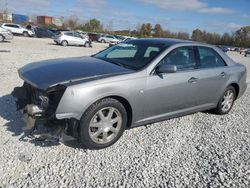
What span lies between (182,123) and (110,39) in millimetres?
41328

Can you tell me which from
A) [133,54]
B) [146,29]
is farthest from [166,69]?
[146,29]

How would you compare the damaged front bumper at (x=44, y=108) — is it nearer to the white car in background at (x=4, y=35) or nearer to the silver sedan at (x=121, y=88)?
the silver sedan at (x=121, y=88)

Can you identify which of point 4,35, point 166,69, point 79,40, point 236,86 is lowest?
point 79,40

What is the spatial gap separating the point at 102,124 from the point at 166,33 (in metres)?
79.3

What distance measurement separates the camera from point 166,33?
3155 inches

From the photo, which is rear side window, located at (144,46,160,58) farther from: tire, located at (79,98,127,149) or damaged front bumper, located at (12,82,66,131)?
damaged front bumper, located at (12,82,66,131)

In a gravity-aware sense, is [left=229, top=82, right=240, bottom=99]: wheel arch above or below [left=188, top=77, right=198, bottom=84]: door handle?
below

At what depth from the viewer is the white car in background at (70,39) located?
2678 cm

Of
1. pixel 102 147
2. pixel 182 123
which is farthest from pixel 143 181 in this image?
pixel 182 123

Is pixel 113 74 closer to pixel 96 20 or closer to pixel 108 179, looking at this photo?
pixel 108 179

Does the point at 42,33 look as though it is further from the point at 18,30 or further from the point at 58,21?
the point at 58,21

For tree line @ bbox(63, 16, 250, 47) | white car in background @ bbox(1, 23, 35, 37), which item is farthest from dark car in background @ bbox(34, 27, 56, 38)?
tree line @ bbox(63, 16, 250, 47)

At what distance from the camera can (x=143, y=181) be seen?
10.7ft

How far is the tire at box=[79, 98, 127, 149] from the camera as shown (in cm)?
373
